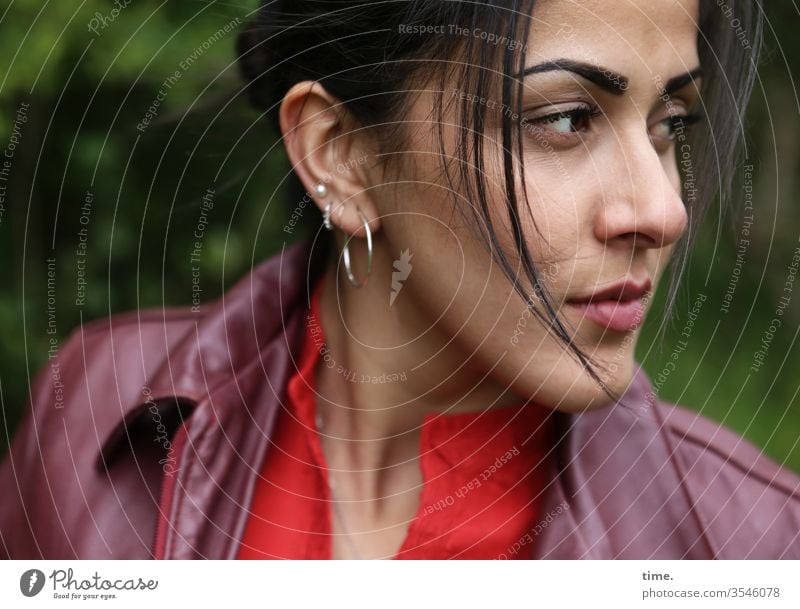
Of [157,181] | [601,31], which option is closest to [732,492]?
[601,31]

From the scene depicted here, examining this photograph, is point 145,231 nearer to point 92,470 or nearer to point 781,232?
point 92,470

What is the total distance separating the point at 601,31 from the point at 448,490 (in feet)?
1.27

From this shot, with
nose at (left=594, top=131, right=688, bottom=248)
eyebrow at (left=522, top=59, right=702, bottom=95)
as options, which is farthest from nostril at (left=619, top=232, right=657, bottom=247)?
eyebrow at (left=522, top=59, right=702, bottom=95)

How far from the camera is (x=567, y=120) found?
657 mm

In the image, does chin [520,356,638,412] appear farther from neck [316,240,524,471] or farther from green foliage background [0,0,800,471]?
green foliage background [0,0,800,471]

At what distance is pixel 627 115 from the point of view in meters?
0.66

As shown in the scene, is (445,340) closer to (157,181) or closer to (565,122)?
(565,122)

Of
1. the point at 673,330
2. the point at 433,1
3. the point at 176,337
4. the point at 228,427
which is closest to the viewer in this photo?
the point at 433,1

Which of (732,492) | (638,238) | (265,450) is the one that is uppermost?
(638,238)

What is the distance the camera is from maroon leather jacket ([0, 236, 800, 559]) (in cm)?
76

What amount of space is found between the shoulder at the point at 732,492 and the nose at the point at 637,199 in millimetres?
196

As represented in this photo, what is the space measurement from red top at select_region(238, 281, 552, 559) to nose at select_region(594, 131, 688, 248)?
182 millimetres
